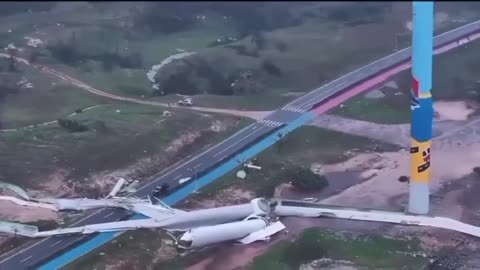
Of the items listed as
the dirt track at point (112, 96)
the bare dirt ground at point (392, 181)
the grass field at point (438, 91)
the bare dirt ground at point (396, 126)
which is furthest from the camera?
the grass field at point (438, 91)

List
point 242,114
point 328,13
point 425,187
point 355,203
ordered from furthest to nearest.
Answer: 1. point 328,13
2. point 242,114
3. point 355,203
4. point 425,187

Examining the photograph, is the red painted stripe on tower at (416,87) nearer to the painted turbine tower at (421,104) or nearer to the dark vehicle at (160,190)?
the painted turbine tower at (421,104)

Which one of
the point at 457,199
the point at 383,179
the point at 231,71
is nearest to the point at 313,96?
the point at 231,71

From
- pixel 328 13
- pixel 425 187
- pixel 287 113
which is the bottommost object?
pixel 425 187

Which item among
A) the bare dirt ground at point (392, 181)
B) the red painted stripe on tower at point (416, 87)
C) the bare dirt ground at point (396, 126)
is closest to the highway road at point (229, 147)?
the bare dirt ground at point (396, 126)

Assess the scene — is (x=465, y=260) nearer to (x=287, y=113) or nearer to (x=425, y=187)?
(x=425, y=187)

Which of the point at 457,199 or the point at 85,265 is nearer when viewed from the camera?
the point at 85,265

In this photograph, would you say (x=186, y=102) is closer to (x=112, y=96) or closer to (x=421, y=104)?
(x=112, y=96)
